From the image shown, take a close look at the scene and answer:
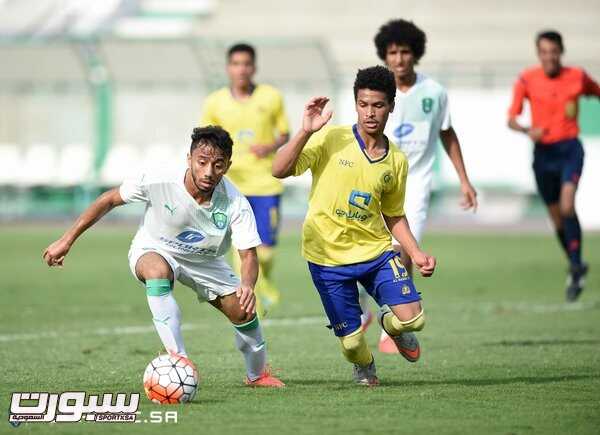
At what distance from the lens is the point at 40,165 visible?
26.6 m

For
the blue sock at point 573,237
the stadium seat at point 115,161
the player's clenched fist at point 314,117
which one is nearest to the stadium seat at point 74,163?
the stadium seat at point 115,161

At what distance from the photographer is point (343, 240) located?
776cm

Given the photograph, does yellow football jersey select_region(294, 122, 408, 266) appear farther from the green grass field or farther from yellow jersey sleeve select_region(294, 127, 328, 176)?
the green grass field

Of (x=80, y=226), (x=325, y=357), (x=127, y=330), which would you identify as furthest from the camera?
(x=127, y=330)

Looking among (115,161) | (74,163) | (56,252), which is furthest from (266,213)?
(74,163)

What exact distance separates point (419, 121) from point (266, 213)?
8.79 feet

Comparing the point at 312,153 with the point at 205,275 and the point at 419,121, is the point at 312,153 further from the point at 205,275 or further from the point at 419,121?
the point at 419,121

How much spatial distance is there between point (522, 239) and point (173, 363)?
55.9 ft

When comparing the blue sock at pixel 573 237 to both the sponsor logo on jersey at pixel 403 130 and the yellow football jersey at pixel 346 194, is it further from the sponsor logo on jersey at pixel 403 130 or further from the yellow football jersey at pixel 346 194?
the yellow football jersey at pixel 346 194

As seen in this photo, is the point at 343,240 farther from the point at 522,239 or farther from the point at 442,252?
the point at 522,239

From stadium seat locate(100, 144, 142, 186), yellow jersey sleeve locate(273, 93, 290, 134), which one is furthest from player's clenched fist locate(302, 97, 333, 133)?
stadium seat locate(100, 144, 142, 186)

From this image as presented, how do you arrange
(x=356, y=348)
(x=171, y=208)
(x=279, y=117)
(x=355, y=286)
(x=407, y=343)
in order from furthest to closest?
(x=279, y=117) < (x=407, y=343) < (x=355, y=286) < (x=356, y=348) < (x=171, y=208)

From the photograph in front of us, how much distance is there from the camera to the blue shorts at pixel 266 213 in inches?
477

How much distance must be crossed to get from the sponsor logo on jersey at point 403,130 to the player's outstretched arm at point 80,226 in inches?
121
